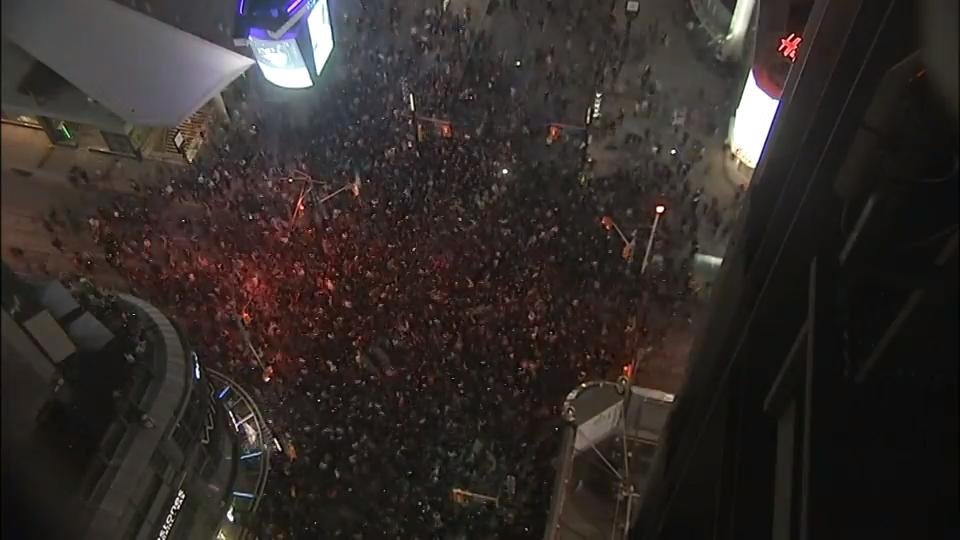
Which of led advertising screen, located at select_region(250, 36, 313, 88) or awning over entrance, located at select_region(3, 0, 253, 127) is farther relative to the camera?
led advertising screen, located at select_region(250, 36, 313, 88)

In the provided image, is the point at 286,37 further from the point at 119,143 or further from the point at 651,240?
the point at 651,240

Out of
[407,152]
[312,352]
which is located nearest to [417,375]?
[312,352]

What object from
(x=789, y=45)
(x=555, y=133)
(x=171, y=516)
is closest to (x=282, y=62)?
(x=555, y=133)

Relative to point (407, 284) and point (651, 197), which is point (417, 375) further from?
point (651, 197)

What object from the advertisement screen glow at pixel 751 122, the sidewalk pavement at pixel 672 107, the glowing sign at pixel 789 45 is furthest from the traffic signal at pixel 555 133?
the glowing sign at pixel 789 45

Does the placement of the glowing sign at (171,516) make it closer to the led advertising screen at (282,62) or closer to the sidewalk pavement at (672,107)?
the led advertising screen at (282,62)

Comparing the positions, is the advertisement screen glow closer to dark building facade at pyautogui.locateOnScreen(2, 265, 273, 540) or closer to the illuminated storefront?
the illuminated storefront

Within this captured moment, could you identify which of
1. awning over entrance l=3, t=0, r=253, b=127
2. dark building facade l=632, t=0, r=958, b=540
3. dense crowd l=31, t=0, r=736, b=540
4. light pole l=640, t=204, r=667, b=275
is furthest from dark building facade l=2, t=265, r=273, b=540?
light pole l=640, t=204, r=667, b=275
